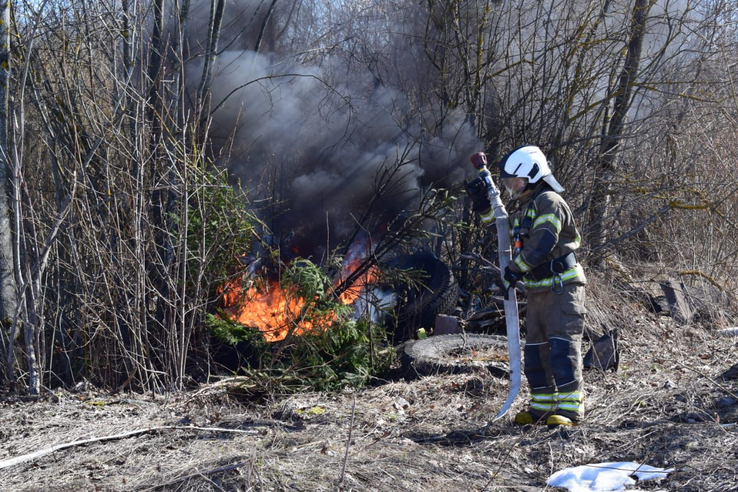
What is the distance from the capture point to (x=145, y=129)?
203 inches

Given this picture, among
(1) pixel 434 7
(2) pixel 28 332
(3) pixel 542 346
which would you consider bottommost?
(3) pixel 542 346

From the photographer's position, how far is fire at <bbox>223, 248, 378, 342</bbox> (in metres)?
5.87

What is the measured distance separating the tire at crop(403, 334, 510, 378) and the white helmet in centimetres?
184

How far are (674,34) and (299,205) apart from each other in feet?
17.8

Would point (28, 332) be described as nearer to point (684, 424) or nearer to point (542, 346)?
point (542, 346)

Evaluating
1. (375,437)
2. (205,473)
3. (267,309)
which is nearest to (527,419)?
(375,437)

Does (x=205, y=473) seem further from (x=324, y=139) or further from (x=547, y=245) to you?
(x=324, y=139)

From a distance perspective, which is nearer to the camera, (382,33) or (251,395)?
(251,395)

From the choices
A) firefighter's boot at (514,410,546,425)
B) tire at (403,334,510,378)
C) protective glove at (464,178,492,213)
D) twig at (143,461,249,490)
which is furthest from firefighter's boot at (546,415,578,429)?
twig at (143,461,249,490)

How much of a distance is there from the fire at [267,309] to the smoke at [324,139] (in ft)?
7.69

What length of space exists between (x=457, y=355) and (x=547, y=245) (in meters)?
2.43

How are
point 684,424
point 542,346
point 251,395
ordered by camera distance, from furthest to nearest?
point 251,395
point 542,346
point 684,424

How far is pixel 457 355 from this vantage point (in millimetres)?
6434

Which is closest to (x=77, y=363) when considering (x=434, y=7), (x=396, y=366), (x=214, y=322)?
(x=214, y=322)
